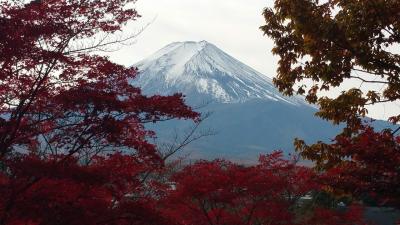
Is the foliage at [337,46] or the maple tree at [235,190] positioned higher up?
the foliage at [337,46]

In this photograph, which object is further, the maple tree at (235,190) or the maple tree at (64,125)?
the maple tree at (235,190)

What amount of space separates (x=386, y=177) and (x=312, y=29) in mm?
3010

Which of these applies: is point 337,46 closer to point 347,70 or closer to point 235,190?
point 347,70

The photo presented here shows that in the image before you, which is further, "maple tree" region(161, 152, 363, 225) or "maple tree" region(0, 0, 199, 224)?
"maple tree" region(161, 152, 363, 225)

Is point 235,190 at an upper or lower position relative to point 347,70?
lower

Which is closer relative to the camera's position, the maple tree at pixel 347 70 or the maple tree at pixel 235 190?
the maple tree at pixel 347 70

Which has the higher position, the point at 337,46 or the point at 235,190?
the point at 337,46

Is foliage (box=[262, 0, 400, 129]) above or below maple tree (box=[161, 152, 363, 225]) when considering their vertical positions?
above

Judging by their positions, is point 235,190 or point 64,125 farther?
point 235,190

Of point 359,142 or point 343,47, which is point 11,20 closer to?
point 343,47

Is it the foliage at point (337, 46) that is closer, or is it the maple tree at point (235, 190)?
the foliage at point (337, 46)

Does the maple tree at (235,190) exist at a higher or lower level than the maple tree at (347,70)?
lower

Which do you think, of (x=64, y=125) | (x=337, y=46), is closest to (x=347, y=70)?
(x=337, y=46)

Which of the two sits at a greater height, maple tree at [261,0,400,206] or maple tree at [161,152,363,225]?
maple tree at [261,0,400,206]
